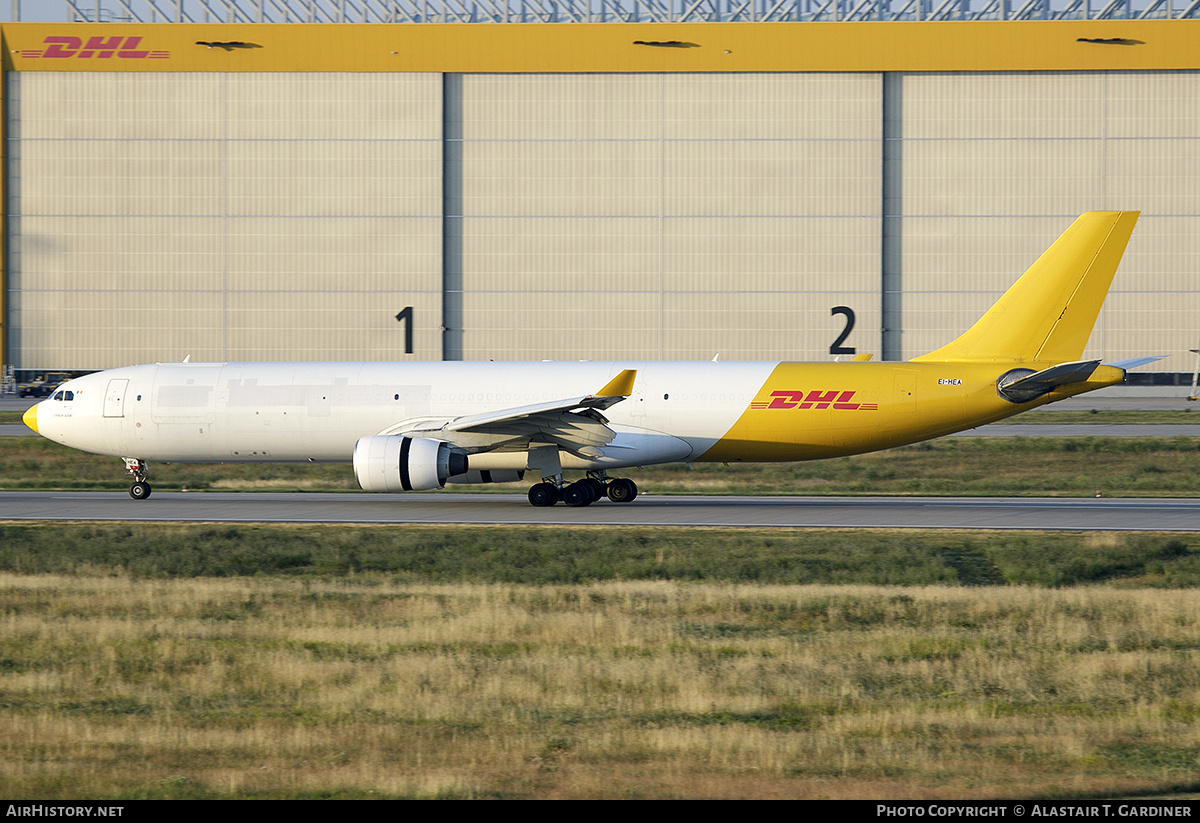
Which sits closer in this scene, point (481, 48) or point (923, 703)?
point (923, 703)

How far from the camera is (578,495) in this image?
3072cm

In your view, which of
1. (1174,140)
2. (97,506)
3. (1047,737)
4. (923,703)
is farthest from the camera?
(1174,140)

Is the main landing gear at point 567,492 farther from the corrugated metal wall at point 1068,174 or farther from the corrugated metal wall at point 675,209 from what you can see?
the corrugated metal wall at point 1068,174

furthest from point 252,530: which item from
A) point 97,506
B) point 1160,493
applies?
point 1160,493

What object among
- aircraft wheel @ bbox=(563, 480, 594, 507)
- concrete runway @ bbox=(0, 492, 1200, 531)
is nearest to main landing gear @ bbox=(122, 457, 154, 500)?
concrete runway @ bbox=(0, 492, 1200, 531)

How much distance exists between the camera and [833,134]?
69.2m

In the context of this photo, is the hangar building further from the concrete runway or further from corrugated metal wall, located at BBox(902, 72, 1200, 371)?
the concrete runway

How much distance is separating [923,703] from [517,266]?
195 ft

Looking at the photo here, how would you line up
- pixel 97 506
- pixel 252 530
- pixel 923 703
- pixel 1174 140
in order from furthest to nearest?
pixel 1174 140 < pixel 97 506 < pixel 252 530 < pixel 923 703

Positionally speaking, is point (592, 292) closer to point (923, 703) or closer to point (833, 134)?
point (833, 134)

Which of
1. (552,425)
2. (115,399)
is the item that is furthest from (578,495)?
(115,399)

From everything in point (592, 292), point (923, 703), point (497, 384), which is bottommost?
point (923, 703)

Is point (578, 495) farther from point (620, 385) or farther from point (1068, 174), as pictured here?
point (1068, 174)

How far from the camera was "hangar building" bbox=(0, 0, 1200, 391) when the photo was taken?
68938 millimetres
